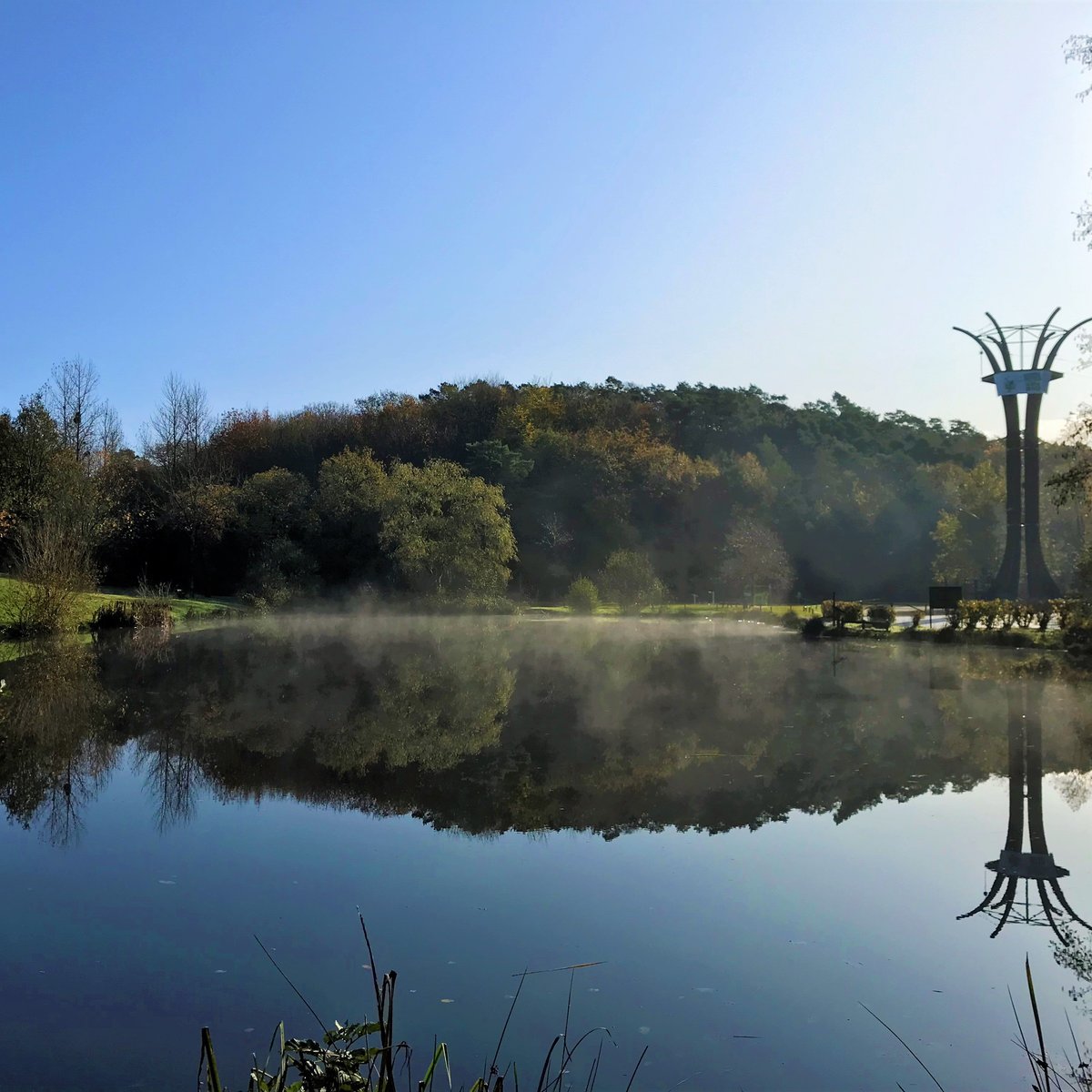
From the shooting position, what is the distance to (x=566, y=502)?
48.1m

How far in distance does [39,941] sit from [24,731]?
25.4ft

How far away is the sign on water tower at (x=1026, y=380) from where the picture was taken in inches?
1096

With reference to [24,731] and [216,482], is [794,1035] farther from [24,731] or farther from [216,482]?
[216,482]

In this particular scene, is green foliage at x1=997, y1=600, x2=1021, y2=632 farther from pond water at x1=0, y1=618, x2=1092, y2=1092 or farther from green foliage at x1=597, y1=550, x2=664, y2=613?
green foliage at x1=597, y1=550, x2=664, y2=613

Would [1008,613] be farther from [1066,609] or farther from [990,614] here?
[1066,609]

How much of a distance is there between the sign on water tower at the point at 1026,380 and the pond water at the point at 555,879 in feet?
50.4

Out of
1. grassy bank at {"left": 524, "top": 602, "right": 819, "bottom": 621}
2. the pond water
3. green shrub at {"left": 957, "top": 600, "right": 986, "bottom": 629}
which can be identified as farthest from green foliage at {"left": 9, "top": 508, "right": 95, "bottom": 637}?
green shrub at {"left": 957, "top": 600, "right": 986, "bottom": 629}

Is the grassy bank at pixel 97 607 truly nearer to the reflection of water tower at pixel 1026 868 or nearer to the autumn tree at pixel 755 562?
the reflection of water tower at pixel 1026 868

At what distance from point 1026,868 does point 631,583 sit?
32975 millimetres

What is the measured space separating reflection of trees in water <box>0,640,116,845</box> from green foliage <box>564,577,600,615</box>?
22914 mm

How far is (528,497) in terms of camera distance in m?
48.1

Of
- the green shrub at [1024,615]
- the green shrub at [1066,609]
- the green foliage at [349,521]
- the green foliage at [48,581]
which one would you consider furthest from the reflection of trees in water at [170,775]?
the green foliage at [349,521]

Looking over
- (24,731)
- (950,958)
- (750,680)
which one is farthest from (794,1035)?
(750,680)

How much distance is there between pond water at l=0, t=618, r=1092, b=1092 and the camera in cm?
456
